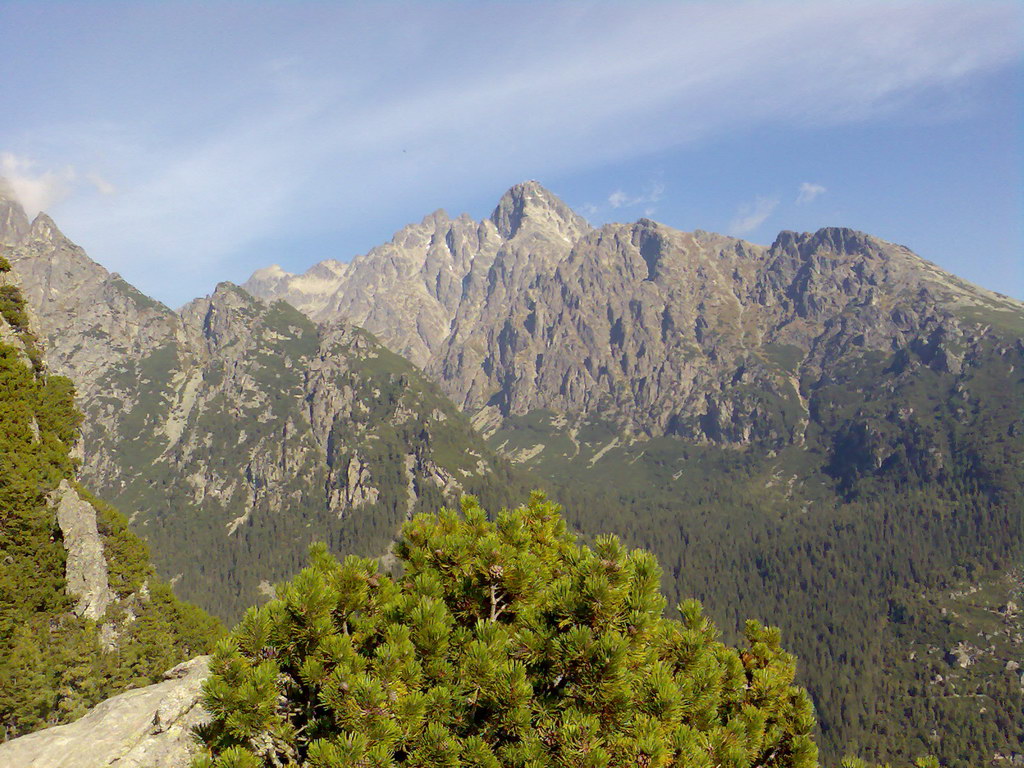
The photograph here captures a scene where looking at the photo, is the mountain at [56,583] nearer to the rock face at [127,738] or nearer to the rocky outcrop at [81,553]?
the rocky outcrop at [81,553]

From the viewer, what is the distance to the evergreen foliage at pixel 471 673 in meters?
9.37

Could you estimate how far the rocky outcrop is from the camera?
158 feet

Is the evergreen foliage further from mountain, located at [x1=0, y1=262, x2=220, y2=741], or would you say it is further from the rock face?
mountain, located at [x1=0, y1=262, x2=220, y2=741]

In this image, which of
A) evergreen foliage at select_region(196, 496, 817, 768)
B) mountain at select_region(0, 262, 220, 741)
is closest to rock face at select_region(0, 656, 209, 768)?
evergreen foliage at select_region(196, 496, 817, 768)

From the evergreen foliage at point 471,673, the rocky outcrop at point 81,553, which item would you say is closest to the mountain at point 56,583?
the rocky outcrop at point 81,553

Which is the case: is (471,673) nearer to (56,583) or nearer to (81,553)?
(56,583)

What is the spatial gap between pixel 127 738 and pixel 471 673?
13.7 meters

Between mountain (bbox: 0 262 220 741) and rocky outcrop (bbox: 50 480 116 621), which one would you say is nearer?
mountain (bbox: 0 262 220 741)

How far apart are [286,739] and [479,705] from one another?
3740mm

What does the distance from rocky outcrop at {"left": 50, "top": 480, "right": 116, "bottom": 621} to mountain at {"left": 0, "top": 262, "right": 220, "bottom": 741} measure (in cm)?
10

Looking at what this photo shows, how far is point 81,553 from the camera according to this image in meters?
49.4

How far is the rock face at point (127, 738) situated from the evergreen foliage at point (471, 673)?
6.05 meters

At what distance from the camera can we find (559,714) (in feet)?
32.3

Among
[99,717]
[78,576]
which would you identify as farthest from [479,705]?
[78,576]
